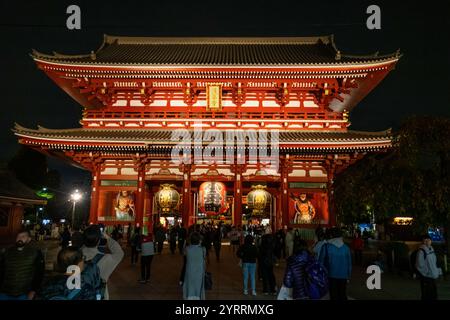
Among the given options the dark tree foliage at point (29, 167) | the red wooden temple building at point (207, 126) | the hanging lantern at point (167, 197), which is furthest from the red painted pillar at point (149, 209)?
the dark tree foliage at point (29, 167)

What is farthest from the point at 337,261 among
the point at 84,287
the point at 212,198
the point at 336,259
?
the point at 212,198

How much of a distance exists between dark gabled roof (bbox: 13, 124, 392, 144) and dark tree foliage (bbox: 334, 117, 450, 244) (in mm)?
4725

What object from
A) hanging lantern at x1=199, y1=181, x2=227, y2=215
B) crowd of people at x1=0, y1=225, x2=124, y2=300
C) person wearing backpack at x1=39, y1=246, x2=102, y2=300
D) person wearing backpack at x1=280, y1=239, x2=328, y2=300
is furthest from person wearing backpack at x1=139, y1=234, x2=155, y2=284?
hanging lantern at x1=199, y1=181, x2=227, y2=215

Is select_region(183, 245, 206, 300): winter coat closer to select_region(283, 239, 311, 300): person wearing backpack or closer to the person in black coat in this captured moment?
select_region(283, 239, 311, 300): person wearing backpack

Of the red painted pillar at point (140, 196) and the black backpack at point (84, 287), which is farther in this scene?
the red painted pillar at point (140, 196)

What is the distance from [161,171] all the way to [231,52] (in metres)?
11.3

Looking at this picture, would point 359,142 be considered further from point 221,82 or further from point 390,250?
point 221,82

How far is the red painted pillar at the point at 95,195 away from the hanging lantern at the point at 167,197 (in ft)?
11.7

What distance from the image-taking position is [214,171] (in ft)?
67.7

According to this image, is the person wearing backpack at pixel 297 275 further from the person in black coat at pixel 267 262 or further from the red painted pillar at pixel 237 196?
the red painted pillar at pixel 237 196

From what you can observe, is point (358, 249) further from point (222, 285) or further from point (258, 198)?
point (222, 285)

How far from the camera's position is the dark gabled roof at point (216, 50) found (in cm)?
2267

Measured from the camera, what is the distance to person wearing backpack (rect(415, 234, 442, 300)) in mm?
7945

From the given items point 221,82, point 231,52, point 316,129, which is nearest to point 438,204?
point 316,129
